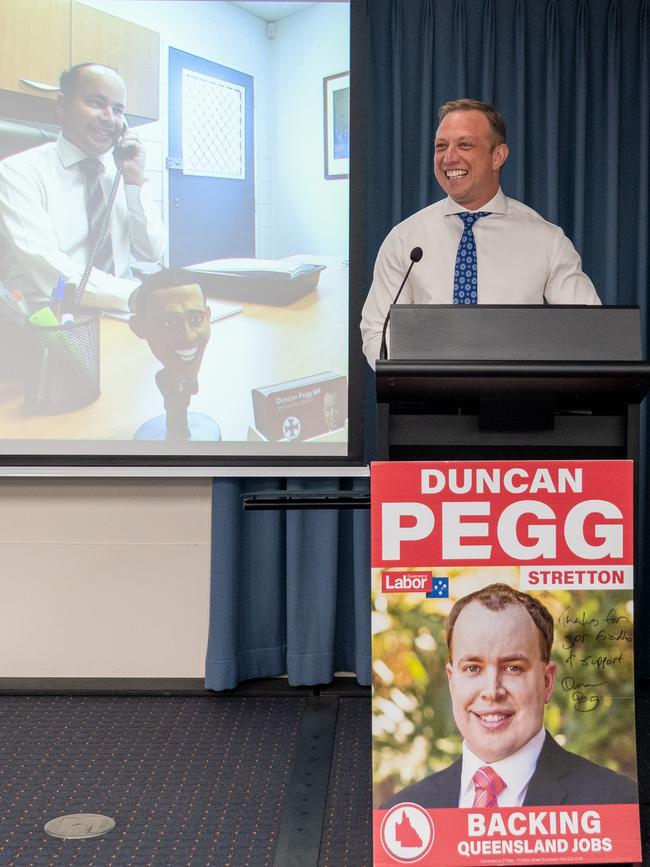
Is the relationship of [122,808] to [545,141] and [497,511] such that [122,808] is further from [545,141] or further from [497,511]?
[545,141]

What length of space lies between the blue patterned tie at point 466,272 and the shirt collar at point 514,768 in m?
1.17

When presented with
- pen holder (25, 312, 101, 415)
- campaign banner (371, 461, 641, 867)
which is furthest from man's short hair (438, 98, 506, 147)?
pen holder (25, 312, 101, 415)

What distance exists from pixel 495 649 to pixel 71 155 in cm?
221

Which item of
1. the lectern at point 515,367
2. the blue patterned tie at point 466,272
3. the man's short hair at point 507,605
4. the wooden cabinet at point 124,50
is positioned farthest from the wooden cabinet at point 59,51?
the man's short hair at point 507,605

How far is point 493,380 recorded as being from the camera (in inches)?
67.8

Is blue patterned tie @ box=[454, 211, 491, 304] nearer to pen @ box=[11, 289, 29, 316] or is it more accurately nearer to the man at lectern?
the man at lectern

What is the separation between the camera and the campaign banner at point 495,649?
1.73 metres

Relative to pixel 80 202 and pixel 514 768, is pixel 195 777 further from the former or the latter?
pixel 80 202

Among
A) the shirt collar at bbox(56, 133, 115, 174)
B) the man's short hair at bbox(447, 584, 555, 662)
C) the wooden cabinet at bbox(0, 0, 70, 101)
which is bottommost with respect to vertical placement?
the man's short hair at bbox(447, 584, 555, 662)

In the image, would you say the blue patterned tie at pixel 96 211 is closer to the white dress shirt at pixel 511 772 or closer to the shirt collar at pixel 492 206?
the shirt collar at pixel 492 206

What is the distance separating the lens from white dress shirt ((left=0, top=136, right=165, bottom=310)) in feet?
10.5

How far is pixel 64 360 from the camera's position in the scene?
10.5ft

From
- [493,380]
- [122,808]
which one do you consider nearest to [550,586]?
[493,380]
